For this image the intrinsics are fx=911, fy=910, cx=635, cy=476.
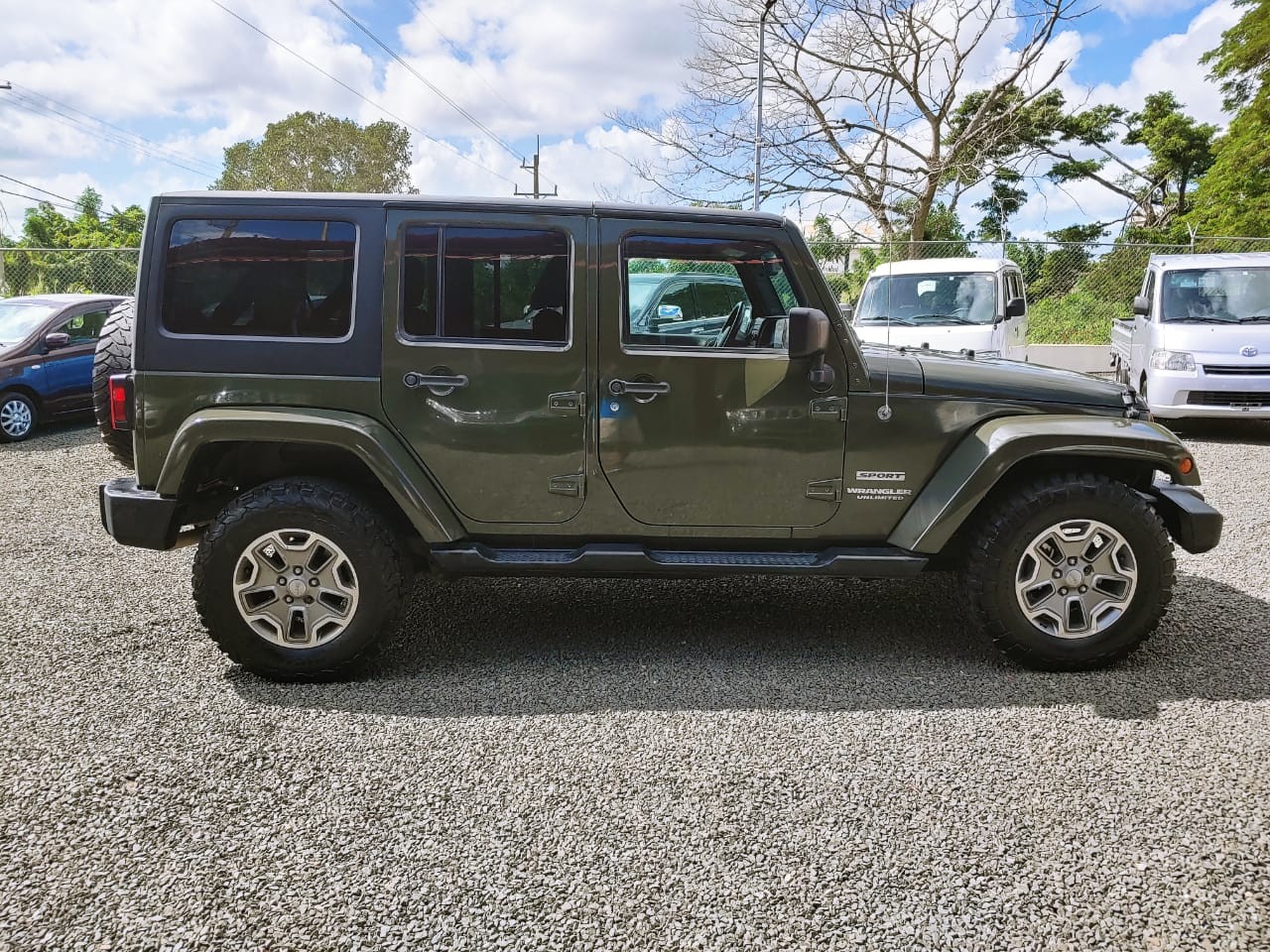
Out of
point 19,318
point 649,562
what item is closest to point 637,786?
point 649,562

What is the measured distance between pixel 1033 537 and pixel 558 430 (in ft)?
6.45

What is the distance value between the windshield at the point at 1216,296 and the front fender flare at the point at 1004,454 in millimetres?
7225

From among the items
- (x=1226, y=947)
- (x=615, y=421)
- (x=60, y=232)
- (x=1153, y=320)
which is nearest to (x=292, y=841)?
(x=615, y=421)

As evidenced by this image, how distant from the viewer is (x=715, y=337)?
3758mm

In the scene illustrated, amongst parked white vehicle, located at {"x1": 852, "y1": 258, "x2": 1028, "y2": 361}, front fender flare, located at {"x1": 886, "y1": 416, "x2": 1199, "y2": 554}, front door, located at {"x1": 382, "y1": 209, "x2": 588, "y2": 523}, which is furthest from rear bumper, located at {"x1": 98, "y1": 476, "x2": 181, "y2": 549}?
parked white vehicle, located at {"x1": 852, "y1": 258, "x2": 1028, "y2": 361}

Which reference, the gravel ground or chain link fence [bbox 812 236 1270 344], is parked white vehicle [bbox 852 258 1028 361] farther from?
chain link fence [bbox 812 236 1270 344]

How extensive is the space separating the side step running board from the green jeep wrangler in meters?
0.01

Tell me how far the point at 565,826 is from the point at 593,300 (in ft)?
6.53

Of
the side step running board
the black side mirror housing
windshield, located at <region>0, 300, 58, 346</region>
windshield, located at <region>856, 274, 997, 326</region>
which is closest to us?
the black side mirror housing

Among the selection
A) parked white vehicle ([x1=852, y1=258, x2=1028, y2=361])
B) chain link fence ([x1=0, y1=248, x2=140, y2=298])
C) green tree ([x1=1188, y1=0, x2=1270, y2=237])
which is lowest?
parked white vehicle ([x1=852, y1=258, x2=1028, y2=361])

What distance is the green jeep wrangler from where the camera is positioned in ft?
11.8

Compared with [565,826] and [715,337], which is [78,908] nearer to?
[565,826]

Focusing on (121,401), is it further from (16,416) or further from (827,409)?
(16,416)

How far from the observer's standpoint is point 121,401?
368 centimetres
